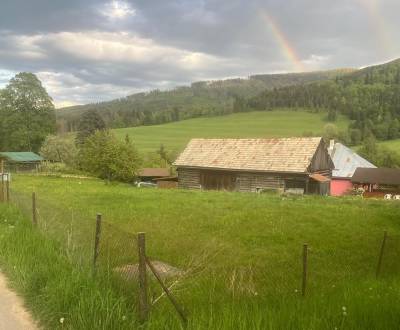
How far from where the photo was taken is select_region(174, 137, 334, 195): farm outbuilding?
35.1 m

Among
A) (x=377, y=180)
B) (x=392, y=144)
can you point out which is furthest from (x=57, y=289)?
(x=392, y=144)

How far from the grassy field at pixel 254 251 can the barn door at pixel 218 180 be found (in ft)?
36.4

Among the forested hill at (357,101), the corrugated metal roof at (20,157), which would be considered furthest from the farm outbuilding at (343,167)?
the corrugated metal roof at (20,157)

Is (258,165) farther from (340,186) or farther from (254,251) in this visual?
(340,186)

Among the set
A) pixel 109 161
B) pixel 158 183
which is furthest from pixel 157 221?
pixel 158 183

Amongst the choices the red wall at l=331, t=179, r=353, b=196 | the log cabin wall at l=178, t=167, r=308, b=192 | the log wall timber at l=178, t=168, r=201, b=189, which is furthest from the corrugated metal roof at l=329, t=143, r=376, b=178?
the log wall timber at l=178, t=168, r=201, b=189

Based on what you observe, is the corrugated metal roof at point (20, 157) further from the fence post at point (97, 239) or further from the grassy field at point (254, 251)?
the fence post at point (97, 239)

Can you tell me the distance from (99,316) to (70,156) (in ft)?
194

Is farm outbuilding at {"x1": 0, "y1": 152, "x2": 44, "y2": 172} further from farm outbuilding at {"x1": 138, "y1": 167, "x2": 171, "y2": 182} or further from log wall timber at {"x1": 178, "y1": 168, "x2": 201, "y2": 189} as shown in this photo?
log wall timber at {"x1": 178, "y1": 168, "x2": 201, "y2": 189}

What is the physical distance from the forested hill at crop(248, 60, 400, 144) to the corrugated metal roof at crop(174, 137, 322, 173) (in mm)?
60323

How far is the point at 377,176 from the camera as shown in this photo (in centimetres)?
5312

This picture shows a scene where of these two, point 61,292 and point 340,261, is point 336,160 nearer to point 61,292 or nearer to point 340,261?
point 340,261

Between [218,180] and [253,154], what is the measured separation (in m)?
3.80

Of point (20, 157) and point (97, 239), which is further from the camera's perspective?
point (20, 157)
